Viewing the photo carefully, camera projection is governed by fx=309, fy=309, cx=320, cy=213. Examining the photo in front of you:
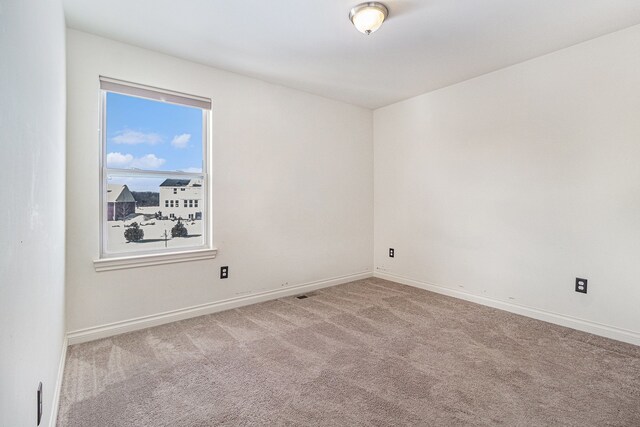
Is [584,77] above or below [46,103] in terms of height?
above

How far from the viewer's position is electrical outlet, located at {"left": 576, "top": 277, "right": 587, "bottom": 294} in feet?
8.56

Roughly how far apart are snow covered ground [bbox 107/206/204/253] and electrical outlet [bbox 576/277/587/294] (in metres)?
3.41

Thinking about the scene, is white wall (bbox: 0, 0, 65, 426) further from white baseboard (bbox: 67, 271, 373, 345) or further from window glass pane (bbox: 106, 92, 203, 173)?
window glass pane (bbox: 106, 92, 203, 173)

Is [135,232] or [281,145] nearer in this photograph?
[135,232]

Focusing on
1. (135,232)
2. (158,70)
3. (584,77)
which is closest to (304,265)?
(135,232)

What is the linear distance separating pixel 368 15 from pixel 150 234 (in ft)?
8.17

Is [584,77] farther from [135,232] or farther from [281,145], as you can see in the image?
[135,232]

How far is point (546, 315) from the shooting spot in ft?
9.23

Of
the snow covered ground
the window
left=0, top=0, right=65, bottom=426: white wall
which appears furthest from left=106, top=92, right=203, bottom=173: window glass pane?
left=0, top=0, right=65, bottom=426: white wall

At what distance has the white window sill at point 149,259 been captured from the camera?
245 centimetres

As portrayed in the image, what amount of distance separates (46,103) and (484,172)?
3500mm

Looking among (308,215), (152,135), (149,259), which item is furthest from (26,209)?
(308,215)

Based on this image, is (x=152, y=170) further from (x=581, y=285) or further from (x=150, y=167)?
(x=581, y=285)

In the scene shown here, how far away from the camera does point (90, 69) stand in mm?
2400
